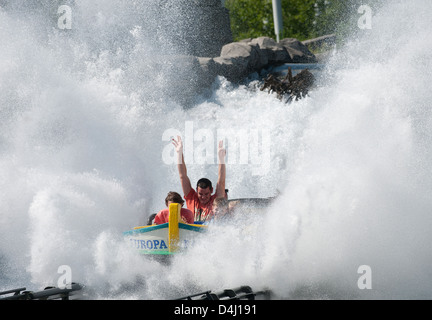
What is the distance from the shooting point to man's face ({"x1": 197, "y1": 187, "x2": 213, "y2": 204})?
877 centimetres

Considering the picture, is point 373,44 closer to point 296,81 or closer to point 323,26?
point 296,81

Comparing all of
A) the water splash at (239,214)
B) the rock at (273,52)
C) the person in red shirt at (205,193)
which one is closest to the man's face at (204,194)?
the person in red shirt at (205,193)

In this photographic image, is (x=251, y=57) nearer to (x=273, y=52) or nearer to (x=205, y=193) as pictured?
(x=273, y=52)

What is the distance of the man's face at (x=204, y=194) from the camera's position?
8773mm

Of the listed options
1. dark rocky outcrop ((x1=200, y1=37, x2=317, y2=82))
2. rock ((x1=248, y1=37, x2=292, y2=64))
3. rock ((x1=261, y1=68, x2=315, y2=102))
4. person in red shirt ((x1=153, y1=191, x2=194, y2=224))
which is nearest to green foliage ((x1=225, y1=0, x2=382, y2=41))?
dark rocky outcrop ((x1=200, y1=37, x2=317, y2=82))

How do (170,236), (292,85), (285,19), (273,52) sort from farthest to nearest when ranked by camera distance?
(285,19)
(273,52)
(292,85)
(170,236)

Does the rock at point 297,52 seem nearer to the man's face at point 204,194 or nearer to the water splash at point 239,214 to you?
the water splash at point 239,214

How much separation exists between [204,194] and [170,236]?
116 centimetres

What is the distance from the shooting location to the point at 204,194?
8805 millimetres

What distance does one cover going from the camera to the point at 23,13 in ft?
80.8

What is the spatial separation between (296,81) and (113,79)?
647cm

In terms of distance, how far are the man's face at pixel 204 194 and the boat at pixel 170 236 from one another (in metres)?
0.95

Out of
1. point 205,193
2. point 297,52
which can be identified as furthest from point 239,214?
point 297,52
